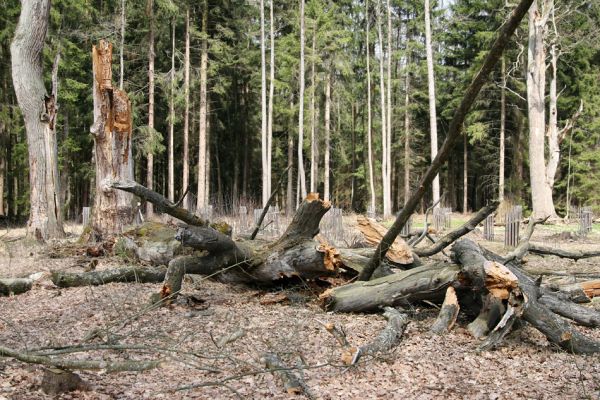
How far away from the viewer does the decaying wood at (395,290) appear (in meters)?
4.74

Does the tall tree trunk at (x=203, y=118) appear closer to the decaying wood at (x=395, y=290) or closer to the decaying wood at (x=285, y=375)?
the decaying wood at (x=395, y=290)

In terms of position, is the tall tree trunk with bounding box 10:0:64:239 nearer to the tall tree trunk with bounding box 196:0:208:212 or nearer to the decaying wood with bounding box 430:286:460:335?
the decaying wood with bounding box 430:286:460:335

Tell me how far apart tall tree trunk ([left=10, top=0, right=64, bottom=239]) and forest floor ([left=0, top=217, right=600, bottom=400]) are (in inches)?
221

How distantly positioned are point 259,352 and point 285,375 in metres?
0.58

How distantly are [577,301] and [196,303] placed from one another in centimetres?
398

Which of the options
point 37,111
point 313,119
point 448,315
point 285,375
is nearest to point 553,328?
point 448,315

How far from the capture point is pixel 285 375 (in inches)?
129

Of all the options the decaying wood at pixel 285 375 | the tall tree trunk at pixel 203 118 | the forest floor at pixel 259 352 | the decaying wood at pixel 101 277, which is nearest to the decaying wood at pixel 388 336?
the forest floor at pixel 259 352

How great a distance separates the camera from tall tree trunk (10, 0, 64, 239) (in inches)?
415

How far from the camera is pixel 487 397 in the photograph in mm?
3154

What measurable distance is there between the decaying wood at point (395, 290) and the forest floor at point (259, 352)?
15cm

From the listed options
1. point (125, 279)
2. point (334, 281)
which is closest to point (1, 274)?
point (125, 279)

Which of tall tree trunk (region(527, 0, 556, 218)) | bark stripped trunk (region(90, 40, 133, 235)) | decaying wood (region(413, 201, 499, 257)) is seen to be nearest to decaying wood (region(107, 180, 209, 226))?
decaying wood (region(413, 201, 499, 257))

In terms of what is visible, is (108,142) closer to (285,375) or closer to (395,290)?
(395,290)
